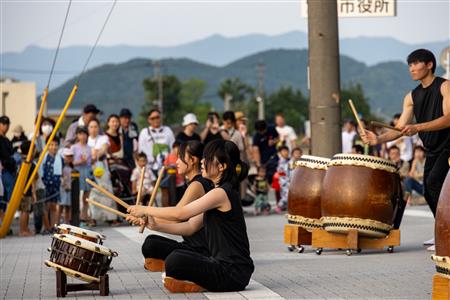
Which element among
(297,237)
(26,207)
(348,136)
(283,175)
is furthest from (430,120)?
(348,136)

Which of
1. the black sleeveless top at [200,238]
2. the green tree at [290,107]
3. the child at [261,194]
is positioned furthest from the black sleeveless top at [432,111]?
the green tree at [290,107]

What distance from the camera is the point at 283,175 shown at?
978 inches

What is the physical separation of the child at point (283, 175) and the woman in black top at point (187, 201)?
39.6 feet

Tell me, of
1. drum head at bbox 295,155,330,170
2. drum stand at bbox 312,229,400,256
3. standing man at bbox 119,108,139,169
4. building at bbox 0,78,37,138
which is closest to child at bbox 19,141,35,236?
standing man at bbox 119,108,139,169

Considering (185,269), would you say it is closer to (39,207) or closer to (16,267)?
(16,267)

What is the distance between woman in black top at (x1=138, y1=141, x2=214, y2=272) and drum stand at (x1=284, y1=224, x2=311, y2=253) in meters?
2.72

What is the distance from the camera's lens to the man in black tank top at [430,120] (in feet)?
43.7

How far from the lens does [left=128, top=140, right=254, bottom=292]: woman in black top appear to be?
1079 cm

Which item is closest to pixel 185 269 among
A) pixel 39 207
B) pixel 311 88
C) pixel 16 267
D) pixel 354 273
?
pixel 354 273

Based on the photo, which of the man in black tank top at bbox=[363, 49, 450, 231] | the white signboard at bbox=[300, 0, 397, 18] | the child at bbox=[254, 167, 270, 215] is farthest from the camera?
the child at bbox=[254, 167, 270, 215]

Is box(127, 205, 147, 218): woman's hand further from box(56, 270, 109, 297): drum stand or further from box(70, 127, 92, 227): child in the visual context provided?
box(70, 127, 92, 227): child

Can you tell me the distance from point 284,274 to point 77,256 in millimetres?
2507

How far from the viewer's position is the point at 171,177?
22.2m

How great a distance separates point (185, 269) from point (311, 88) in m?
6.63
